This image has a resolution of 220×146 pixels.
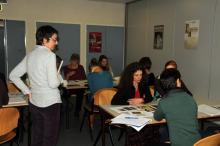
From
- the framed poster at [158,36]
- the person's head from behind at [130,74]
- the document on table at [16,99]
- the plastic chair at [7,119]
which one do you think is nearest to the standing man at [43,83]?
the plastic chair at [7,119]

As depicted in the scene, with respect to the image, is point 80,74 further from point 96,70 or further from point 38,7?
point 38,7

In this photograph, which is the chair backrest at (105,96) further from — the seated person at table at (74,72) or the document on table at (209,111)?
the seated person at table at (74,72)

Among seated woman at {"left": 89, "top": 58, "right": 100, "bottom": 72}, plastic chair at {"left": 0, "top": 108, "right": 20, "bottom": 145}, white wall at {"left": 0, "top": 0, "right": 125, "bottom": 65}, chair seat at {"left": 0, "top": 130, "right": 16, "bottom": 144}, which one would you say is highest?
white wall at {"left": 0, "top": 0, "right": 125, "bottom": 65}

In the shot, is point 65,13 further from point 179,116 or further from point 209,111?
point 179,116

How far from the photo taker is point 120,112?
279cm

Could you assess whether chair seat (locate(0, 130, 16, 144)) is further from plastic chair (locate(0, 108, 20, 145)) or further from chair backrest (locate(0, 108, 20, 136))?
chair backrest (locate(0, 108, 20, 136))

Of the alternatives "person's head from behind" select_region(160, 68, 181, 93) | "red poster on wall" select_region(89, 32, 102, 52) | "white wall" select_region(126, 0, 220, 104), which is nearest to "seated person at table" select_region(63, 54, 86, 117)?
"white wall" select_region(126, 0, 220, 104)

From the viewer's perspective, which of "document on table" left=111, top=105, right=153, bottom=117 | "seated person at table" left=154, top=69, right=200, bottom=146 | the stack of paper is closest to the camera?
"seated person at table" left=154, top=69, right=200, bottom=146

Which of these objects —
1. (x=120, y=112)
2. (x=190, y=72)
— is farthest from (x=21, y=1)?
(x=120, y=112)

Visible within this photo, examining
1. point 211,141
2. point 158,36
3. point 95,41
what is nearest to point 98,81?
point 158,36

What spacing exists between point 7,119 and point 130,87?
4.90 ft

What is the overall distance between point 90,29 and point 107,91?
4452mm

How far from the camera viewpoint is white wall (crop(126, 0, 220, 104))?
190 inches

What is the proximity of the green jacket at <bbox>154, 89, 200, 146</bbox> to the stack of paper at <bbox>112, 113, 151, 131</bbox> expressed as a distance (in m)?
0.34
